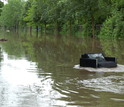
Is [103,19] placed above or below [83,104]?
above

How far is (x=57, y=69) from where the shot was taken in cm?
1550

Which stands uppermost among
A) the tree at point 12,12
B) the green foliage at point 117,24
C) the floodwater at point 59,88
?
the tree at point 12,12

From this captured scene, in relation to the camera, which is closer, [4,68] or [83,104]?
[83,104]

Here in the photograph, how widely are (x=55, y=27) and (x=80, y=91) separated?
2928 inches

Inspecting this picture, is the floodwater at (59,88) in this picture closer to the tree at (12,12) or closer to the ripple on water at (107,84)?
the ripple on water at (107,84)

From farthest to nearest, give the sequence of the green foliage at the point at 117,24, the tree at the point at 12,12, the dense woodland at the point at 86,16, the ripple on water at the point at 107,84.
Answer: the tree at the point at 12,12 < the dense woodland at the point at 86,16 < the green foliage at the point at 117,24 < the ripple on water at the point at 107,84

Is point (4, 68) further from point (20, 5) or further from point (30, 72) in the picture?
point (20, 5)

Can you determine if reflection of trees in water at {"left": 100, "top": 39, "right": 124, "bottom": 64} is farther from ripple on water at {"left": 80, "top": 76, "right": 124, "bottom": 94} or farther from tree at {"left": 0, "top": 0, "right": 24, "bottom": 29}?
tree at {"left": 0, "top": 0, "right": 24, "bottom": 29}

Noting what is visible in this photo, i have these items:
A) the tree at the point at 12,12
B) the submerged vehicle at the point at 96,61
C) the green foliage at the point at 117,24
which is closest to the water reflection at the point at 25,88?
the submerged vehicle at the point at 96,61

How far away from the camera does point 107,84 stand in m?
11.2

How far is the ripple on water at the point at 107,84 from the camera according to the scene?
10312 millimetres

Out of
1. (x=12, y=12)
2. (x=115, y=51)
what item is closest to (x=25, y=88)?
(x=115, y=51)

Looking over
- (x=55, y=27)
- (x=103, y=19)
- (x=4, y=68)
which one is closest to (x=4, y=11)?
(x=55, y=27)

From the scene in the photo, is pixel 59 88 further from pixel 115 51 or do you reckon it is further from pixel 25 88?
pixel 115 51
